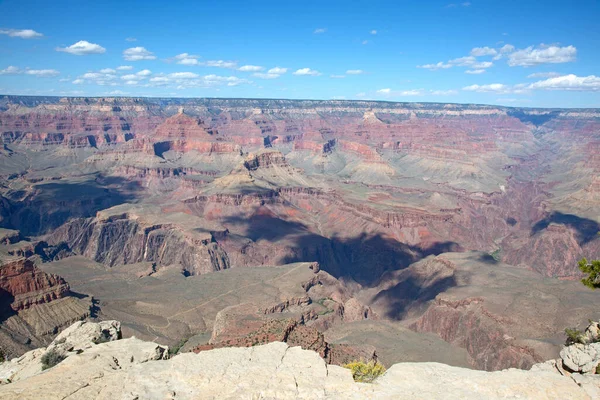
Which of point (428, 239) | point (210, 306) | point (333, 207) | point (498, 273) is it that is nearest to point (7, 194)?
point (333, 207)

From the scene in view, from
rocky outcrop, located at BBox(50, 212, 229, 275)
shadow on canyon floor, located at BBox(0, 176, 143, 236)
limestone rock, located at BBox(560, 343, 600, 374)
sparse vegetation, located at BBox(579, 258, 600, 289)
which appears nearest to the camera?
limestone rock, located at BBox(560, 343, 600, 374)

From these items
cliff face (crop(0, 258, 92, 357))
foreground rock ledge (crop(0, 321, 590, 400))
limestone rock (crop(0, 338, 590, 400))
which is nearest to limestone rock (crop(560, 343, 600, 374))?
foreground rock ledge (crop(0, 321, 590, 400))

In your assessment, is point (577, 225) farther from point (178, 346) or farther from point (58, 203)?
point (58, 203)

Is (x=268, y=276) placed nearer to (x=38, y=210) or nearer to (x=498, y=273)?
(x=498, y=273)

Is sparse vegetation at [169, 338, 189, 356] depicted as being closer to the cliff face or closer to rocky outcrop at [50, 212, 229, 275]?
the cliff face

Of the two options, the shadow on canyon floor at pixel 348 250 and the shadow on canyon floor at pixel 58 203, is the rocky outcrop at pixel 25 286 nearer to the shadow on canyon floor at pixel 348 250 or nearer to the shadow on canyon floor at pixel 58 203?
the shadow on canyon floor at pixel 348 250

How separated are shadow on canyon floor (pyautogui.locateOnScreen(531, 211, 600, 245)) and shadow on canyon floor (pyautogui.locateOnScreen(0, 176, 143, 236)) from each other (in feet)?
504

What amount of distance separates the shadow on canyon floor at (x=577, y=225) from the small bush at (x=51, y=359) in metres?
150

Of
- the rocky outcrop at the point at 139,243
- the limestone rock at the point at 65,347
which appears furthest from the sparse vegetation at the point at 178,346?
the rocky outcrop at the point at 139,243

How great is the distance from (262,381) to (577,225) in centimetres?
15659

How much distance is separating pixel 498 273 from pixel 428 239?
42.9 meters

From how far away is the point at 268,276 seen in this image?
91.8 m

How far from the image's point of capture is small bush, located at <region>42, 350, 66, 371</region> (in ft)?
104

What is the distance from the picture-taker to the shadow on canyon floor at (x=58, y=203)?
15512 centimetres
